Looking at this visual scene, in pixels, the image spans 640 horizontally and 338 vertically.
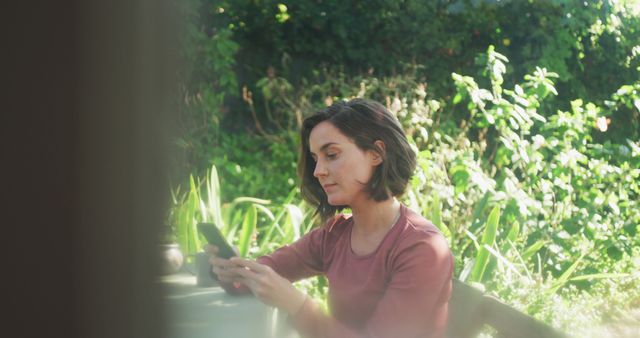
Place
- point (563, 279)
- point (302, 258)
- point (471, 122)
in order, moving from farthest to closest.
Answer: point (471, 122)
point (563, 279)
point (302, 258)

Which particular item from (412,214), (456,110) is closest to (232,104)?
(456,110)

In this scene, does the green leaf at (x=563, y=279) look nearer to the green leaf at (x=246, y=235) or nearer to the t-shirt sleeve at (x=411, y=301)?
the green leaf at (x=246, y=235)

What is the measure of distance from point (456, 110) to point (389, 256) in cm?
211

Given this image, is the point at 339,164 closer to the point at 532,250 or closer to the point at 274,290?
the point at 274,290

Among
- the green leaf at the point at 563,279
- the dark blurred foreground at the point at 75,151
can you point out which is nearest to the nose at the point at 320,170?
the dark blurred foreground at the point at 75,151

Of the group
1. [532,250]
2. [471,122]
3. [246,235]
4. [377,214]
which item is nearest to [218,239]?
[377,214]

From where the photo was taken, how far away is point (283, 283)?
1.23 meters

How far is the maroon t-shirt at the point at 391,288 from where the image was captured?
4.18 feet

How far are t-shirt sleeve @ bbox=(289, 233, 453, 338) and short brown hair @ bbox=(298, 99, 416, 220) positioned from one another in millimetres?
114

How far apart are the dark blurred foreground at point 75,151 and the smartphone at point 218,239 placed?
0.46 meters

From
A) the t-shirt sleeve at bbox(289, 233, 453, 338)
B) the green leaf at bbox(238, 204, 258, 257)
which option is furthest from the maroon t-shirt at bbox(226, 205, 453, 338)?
the green leaf at bbox(238, 204, 258, 257)

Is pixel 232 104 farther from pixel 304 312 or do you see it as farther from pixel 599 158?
pixel 304 312

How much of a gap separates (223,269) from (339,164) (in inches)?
10.0

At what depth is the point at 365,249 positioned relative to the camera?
4.51 ft
